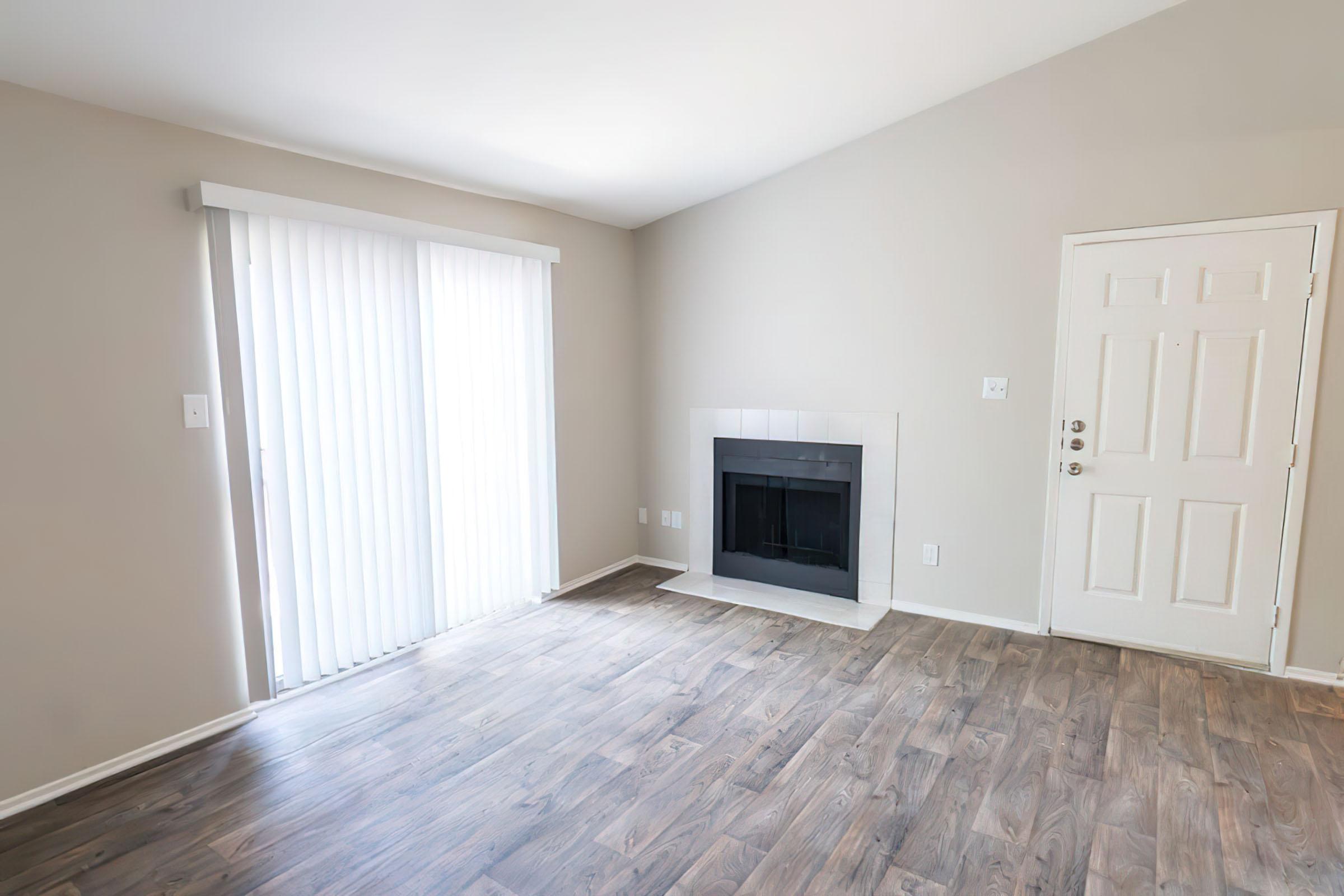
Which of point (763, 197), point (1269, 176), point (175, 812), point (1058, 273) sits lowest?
point (175, 812)

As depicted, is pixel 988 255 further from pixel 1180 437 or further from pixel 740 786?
pixel 740 786

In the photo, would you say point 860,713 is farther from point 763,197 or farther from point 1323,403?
point 763,197

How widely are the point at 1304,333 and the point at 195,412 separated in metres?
4.49

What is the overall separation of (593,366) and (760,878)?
10.3 feet

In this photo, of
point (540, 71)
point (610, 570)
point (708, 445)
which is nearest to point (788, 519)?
point (708, 445)

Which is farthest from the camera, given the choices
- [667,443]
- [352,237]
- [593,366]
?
[667,443]

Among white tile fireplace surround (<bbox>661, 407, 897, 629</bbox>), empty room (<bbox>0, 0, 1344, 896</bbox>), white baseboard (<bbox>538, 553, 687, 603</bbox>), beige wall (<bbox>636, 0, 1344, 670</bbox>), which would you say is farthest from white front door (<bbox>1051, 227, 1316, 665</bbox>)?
white baseboard (<bbox>538, 553, 687, 603</bbox>)

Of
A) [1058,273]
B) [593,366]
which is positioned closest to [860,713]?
[1058,273]

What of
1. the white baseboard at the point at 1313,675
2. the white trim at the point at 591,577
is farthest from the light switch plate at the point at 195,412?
the white baseboard at the point at 1313,675

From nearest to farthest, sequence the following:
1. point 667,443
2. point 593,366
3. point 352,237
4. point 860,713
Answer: point 860,713 → point 352,237 → point 593,366 → point 667,443

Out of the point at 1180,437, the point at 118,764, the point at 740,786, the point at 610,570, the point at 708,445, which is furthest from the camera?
the point at 610,570

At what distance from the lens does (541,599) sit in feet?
13.1

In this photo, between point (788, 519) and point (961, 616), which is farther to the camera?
point (788, 519)

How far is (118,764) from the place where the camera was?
7.52 feet
